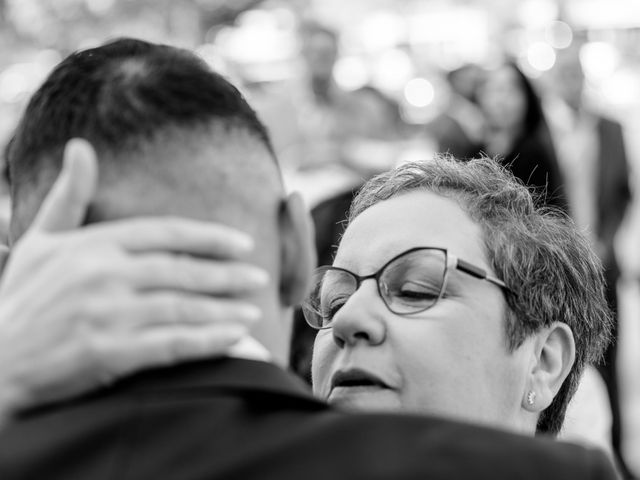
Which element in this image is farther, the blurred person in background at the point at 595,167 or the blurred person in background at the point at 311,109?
the blurred person in background at the point at 595,167

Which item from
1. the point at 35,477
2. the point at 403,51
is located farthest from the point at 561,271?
the point at 403,51

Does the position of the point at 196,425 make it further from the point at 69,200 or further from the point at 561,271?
the point at 561,271

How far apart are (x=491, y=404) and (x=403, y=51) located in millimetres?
12919

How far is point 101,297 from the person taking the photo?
131cm

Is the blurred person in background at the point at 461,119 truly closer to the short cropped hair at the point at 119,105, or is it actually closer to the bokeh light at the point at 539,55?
the bokeh light at the point at 539,55

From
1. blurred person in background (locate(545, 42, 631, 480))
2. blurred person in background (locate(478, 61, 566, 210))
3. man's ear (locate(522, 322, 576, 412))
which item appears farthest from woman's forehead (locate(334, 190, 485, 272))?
blurred person in background (locate(545, 42, 631, 480))

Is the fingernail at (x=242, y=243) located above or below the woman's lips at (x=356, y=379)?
above

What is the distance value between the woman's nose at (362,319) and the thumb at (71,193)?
3.30 ft

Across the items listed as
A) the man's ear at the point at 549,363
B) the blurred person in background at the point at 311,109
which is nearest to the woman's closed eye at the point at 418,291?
the man's ear at the point at 549,363

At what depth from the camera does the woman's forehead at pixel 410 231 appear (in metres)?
2.39

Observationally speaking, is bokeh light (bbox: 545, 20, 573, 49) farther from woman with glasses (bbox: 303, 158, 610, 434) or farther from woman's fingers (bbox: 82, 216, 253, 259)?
woman's fingers (bbox: 82, 216, 253, 259)

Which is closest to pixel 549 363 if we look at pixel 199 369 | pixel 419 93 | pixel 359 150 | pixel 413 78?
pixel 199 369

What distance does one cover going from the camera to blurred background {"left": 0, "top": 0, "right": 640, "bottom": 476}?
5.34m

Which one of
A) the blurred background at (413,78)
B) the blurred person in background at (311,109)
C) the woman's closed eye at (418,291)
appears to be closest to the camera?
the woman's closed eye at (418,291)
